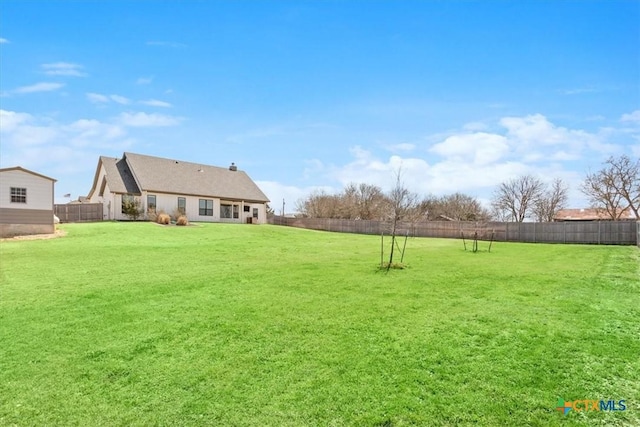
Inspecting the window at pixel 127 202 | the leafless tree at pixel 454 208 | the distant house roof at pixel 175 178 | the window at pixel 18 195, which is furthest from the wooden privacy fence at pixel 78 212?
the leafless tree at pixel 454 208

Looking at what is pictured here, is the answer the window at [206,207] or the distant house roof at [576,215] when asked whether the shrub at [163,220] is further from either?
the distant house roof at [576,215]

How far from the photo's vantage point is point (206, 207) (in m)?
32.2

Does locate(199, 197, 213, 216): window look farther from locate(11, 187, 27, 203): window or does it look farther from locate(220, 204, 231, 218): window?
locate(11, 187, 27, 203): window

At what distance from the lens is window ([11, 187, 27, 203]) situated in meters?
19.2

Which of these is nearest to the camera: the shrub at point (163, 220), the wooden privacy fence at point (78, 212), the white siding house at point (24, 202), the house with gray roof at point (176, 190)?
the white siding house at point (24, 202)

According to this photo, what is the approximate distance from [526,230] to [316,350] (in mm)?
24765

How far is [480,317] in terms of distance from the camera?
538 centimetres

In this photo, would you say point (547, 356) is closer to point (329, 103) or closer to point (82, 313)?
point (82, 313)

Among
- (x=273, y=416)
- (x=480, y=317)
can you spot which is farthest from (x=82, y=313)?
(x=480, y=317)

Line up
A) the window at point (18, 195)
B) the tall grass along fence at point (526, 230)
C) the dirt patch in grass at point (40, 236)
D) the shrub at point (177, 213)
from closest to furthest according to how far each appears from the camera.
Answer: the dirt patch in grass at point (40, 236), the window at point (18, 195), the tall grass along fence at point (526, 230), the shrub at point (177, 213)

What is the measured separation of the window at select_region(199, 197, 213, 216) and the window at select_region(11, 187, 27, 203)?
13.4 m

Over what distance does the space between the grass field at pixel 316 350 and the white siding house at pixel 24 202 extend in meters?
14.6

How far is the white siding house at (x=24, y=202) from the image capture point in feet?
62.4

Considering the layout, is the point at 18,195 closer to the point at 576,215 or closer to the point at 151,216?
the point at 151,216
